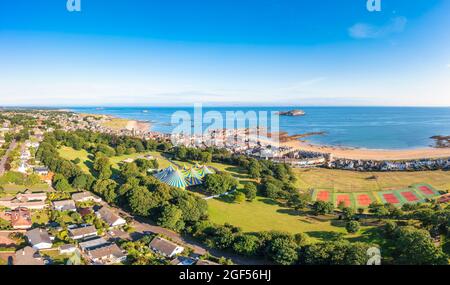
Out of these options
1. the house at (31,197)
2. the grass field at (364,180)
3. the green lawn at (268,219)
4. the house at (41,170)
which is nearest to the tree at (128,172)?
the house at (31,197)

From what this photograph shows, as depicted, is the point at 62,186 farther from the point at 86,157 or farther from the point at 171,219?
the point at 171,219

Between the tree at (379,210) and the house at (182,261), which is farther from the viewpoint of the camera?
the tree at (379,210)

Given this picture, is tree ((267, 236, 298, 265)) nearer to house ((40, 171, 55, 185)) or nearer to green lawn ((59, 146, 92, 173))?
house ((40, 171, 55, 185))

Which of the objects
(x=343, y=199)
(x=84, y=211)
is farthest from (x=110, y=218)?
(x=343, y=199)

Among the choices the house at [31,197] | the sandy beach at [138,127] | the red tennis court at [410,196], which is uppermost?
the sandy beach at [138,127]

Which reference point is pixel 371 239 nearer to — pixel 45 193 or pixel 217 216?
pixel 217 216

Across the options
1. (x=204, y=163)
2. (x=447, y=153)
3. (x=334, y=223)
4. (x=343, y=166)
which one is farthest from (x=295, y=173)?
(x=447, y=153)

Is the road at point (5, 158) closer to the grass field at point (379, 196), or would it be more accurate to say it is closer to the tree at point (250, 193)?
the tree at point (250, 193)
